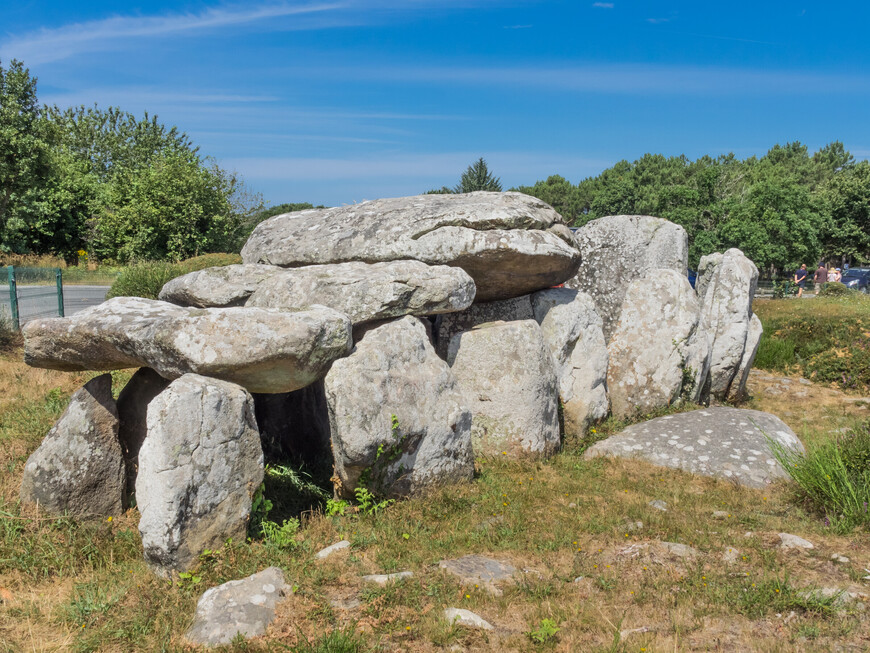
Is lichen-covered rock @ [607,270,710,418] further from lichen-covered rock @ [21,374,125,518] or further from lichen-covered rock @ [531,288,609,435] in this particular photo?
lichen-covered rock @ [21,374,125,518]

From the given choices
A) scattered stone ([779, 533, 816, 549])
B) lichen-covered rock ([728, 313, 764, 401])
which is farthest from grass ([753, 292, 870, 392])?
scattered stone ([779, 533, 816, 549])

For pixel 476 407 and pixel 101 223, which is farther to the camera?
pixel 101 223

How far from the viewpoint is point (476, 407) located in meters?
8.13

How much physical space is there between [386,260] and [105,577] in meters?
4.72

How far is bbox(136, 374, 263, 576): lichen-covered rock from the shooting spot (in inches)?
204

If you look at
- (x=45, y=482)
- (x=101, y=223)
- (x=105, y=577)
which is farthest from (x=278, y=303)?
(x=101, y=223)

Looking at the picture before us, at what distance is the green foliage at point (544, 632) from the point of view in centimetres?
436

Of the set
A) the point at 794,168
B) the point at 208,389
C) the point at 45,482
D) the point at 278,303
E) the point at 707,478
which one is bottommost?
the point at 707,478

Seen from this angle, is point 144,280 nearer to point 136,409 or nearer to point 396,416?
point 136,409

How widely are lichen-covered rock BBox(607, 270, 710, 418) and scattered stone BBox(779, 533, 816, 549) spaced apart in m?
4.14

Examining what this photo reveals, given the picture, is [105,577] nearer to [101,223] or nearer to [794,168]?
[101,223]

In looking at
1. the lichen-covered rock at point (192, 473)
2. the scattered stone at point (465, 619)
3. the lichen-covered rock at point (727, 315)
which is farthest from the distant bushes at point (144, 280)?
the scattered stone at point (465, 619)

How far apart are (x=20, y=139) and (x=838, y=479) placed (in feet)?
59.2

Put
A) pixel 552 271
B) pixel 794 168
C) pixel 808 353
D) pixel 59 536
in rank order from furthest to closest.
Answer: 1. pixel 794 168
2. pixel 808 353
3. pixel 552 271
4. pixel 59 536
